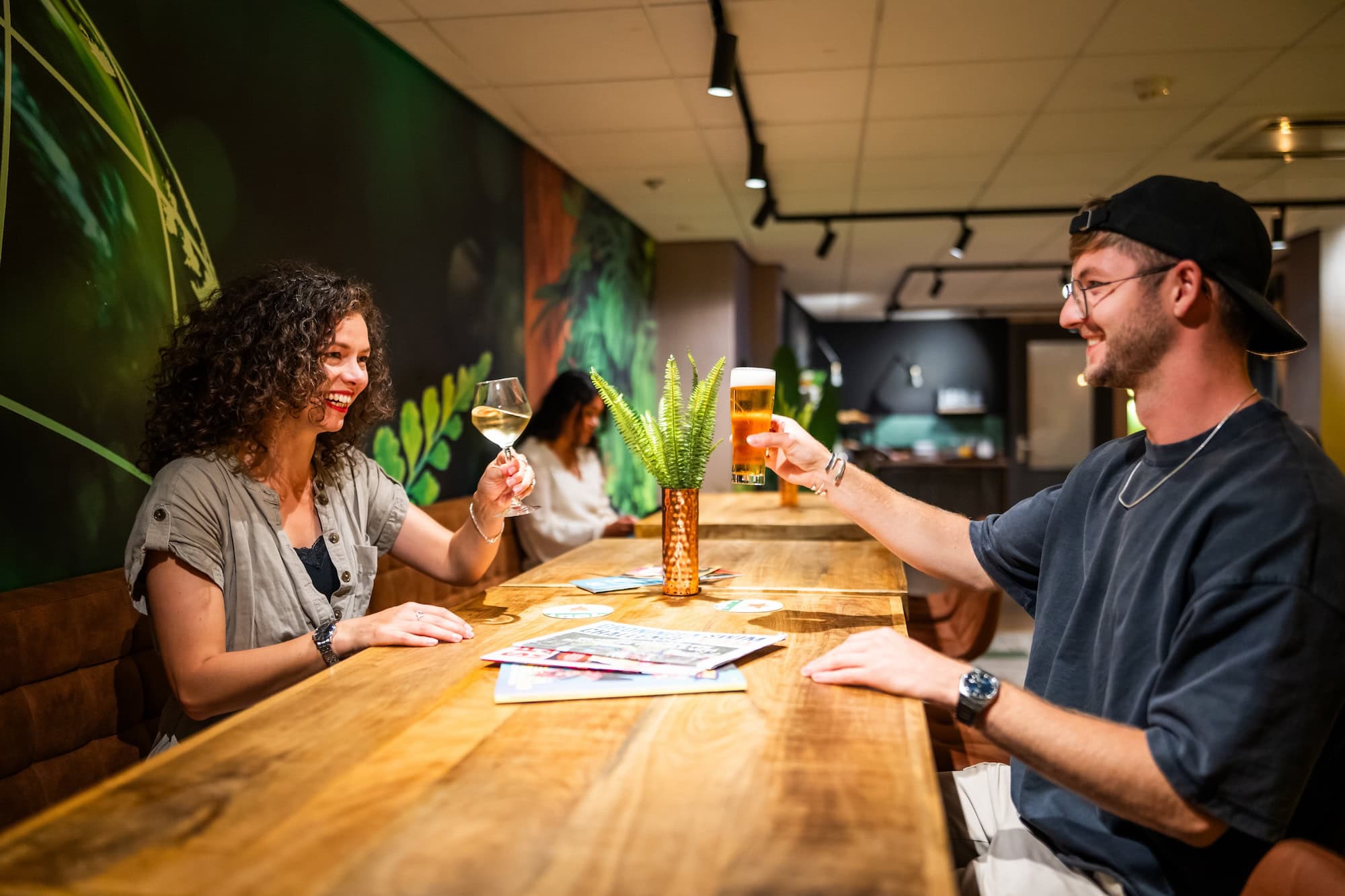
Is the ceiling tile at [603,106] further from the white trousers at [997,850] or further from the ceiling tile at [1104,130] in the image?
the white trousers at [997,850]

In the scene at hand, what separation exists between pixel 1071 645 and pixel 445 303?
3588 mm

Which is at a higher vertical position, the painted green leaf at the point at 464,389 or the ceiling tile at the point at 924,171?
the ceiling tile at the point at 924,171

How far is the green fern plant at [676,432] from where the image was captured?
1890 millimetres

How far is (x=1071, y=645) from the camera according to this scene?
1.47m

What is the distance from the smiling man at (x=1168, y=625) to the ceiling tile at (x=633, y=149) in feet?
13.2

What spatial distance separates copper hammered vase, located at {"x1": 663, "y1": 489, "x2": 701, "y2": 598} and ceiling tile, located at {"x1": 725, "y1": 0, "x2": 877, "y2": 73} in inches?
92.2

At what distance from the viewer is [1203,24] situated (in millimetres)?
3674

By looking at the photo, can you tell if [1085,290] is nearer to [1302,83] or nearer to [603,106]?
[603,106]

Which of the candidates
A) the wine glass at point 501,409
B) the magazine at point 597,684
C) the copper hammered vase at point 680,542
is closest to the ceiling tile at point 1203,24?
the copper hammered vase at point 680,542

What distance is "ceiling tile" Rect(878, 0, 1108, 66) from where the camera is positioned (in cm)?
351

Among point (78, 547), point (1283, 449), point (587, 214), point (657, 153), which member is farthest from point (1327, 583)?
point (587, 214)

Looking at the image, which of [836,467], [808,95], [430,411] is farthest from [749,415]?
[808,95]

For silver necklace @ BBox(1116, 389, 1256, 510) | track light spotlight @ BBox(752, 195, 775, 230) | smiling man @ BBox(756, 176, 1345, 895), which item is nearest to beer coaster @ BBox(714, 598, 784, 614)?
smiling man @ BBox(756, 176, 1345, 895)

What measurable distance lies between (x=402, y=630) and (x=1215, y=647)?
1171mm
